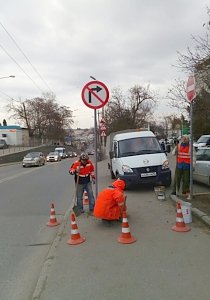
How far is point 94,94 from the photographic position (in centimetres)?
862

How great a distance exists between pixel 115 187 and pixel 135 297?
3.66 metres

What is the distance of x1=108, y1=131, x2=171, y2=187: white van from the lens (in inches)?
479

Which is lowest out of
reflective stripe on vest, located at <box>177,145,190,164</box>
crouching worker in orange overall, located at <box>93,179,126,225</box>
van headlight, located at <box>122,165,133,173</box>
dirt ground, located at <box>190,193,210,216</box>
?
dirt ground, located at <box>190,193,210,216</box>

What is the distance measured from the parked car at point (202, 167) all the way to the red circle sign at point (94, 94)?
5.16m

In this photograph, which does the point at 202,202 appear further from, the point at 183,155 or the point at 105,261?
the point at 105,261

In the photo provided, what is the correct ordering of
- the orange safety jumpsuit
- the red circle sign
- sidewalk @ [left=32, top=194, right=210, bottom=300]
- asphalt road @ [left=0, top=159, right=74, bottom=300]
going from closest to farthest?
sidewalk @ [left=32, top=194, right=210, bottom=300] → asphalt road @ [left=0, top=159, right=74, bottom=300] → the orange safety jumpsuit → the red circle sign

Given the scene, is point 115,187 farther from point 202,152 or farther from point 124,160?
point 202,152

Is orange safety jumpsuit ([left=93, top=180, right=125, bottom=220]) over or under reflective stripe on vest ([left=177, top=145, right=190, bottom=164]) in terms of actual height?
under

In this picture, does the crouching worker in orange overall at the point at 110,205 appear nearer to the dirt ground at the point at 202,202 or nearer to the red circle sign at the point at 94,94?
the dirt ground at the point at 202,202

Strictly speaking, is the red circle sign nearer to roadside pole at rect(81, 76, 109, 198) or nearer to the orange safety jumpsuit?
roadside pole at rect(81, 76, 109, 198)

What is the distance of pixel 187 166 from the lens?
10.5m

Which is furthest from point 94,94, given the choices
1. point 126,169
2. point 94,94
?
point 126,169

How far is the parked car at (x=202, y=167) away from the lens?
39.8 ft

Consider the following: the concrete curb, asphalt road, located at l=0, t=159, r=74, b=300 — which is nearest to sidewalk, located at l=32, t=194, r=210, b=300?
asphalt road, located at l=0, t=159, r=74, b=300
